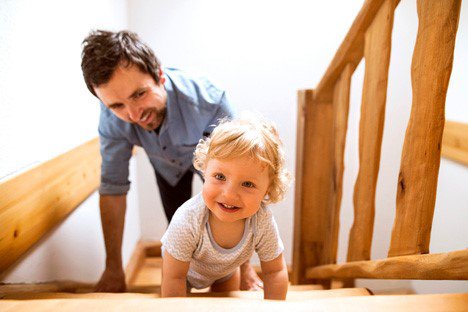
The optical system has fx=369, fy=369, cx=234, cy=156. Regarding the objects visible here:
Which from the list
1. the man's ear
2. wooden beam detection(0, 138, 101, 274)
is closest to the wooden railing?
the man's ear

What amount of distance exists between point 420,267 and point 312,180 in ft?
3.16

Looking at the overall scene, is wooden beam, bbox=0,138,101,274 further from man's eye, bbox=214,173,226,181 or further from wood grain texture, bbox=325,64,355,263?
wood grain texture, bbox=325,64,355,263

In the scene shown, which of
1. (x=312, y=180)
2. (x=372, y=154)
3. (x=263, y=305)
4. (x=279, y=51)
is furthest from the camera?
(x=279, y=51)

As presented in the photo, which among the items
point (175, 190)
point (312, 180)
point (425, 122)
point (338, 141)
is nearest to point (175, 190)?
point (175, 190)

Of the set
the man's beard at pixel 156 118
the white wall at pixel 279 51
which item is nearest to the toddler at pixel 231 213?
the man's beard at pixel 156 118

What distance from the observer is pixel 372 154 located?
1108mm

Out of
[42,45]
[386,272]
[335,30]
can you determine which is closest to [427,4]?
[386,272]

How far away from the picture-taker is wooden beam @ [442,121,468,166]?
1.56 meters

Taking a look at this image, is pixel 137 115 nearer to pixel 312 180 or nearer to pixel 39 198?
pixel 39 198

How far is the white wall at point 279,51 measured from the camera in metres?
2.24

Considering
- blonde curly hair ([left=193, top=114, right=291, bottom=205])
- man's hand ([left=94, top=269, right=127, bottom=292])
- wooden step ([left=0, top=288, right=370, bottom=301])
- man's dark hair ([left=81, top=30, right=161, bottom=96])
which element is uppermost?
man's dark hair ([left=81, top=30, right=161, bottom=96])

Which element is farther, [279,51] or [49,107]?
[279,51]

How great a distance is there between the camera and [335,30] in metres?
2.25

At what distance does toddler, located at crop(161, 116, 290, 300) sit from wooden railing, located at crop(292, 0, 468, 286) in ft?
0.96
